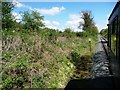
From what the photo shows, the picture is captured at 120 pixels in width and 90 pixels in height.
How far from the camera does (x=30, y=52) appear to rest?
11797 mm

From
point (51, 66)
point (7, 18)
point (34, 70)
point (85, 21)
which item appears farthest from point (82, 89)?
point (85, 21)

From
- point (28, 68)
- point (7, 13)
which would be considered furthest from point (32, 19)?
point (28, 68)

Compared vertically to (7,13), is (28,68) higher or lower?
lower

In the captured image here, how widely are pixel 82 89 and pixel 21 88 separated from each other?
88.0 inches

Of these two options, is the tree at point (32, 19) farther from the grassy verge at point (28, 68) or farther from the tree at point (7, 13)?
the grassy verge at point (28, 68)

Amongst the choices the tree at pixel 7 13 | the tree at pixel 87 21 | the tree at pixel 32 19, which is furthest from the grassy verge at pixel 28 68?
the tree at pixel 87 21

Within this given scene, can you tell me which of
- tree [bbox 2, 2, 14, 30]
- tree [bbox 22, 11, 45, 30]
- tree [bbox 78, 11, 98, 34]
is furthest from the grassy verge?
Result: tree [bbox 78, 11, 98, 34]

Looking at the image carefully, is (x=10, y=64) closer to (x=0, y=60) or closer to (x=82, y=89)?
(x=0, y=60)

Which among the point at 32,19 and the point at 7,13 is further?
the point at 32,19

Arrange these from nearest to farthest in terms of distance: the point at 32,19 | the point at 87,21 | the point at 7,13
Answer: the point at 7,13 < the point at 32,19 < the point at 87,21

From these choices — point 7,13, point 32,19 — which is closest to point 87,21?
point 32,19

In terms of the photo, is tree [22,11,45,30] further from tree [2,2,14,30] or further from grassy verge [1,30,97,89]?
grassy verge [1,30,97,89]

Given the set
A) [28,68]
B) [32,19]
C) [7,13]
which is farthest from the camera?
[32,19]

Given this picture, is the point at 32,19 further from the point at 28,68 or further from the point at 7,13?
the point at 28,68
